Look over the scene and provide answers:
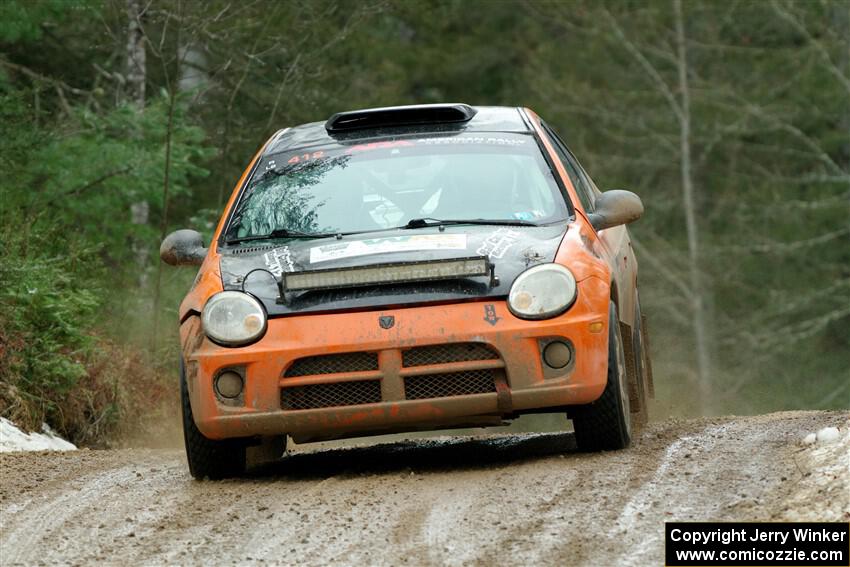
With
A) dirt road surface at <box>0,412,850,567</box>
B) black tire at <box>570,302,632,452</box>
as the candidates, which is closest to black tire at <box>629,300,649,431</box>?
dirt road surface at <box>0,412,850,567</box>

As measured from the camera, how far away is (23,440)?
1016 cm

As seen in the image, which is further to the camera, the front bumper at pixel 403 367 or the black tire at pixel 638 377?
the black tire at pixel 638 377

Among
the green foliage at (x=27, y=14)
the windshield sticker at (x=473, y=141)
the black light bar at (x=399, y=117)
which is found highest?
the green foliage at (x=27, y=14)

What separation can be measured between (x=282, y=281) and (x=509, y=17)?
3223cm

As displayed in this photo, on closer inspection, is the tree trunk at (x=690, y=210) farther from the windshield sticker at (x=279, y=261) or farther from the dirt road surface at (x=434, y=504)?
the windshield sticker at (x=279, y=261)

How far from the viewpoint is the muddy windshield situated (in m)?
7.67

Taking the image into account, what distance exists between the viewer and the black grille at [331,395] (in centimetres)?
683

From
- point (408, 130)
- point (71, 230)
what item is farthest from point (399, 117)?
point (71, 230)

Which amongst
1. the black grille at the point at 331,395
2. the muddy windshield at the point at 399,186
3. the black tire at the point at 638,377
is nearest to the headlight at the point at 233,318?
the black grille at the point at 331,395

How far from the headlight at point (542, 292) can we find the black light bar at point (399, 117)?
A: 6.30 feet

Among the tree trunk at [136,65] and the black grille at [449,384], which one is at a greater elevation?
the tree trunk at [136,65]

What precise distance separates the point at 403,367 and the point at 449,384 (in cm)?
23

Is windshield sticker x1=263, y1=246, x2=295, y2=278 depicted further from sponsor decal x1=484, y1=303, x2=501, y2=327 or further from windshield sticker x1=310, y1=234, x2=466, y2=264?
sponsor decal x1=484, y1=303, x2=501, y2=327

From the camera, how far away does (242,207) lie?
317 inches
